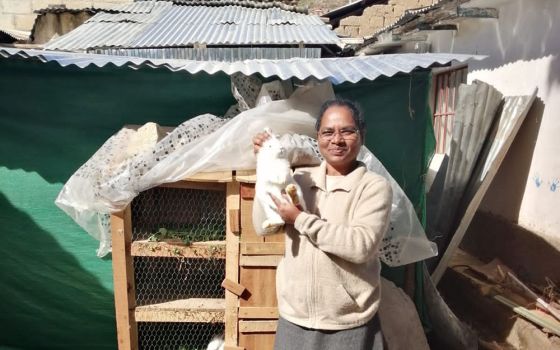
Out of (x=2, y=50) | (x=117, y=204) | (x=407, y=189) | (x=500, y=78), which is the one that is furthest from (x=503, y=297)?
(x=2, y=50)

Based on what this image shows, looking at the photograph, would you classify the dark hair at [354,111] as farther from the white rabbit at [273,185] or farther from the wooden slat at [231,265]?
the wooden slat at [231,265]

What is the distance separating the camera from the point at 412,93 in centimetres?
304

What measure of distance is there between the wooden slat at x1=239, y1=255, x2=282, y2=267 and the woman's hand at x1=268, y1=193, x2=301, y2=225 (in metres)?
0.78

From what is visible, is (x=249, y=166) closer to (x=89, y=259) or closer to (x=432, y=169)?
(x=89, y=259)

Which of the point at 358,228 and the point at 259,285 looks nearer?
the point at 358,228

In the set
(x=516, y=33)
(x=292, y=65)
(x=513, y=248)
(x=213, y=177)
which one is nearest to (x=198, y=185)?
(x=213, y=177)

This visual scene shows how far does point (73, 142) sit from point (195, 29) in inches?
144

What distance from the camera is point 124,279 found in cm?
252

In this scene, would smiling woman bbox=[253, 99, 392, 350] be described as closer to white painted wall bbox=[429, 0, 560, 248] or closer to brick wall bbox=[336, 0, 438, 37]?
white painted wall bbox=[429, 0, 560, 248]

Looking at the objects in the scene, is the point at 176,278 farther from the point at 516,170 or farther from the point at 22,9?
the point at 22,9

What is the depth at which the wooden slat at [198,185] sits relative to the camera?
247 centimetres

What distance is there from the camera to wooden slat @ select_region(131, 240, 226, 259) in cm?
253

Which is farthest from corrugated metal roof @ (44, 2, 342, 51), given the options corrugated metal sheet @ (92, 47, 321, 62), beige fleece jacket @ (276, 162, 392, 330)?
beige fleece jacket @ (276, 162, 392, 330)

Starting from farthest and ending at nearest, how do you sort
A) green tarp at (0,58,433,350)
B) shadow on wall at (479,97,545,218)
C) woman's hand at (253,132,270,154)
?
shadow on wall at (479,97,545,218), green tarp at (0,58,433,350), woman's hand at (253,132,270,154)
